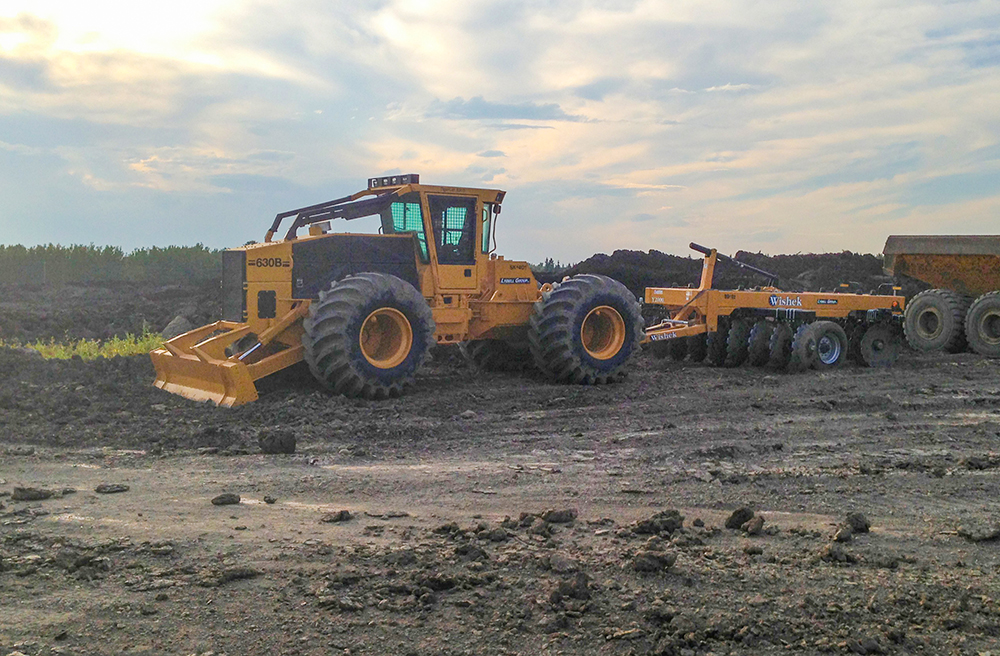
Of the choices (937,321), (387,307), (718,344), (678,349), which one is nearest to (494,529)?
(387,307)

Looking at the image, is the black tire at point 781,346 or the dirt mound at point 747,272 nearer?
the black tire at point 781,346

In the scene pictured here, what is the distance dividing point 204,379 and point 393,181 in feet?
11.2

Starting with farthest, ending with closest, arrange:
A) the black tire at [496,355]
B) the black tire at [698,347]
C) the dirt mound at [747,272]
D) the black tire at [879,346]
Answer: the dirt mound at [747,272]
the black tire at [879,346]
the black tire at [698,347]
the black tire at [496,355]

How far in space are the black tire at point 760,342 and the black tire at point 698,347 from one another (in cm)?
84

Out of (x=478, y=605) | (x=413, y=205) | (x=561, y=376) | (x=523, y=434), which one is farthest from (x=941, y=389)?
(x=478, y=605)

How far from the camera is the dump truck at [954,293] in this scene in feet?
53.9

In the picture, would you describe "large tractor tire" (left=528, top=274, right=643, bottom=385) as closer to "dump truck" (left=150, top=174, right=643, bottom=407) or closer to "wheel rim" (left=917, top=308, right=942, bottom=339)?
"dump truck" (left=150, top=174, right=643, bottom=407)

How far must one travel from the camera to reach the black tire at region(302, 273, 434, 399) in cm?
1000

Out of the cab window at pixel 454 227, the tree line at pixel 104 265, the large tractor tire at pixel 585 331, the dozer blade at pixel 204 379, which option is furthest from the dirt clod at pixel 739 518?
the tree line at pixel 104 265

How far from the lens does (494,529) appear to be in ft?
16.6

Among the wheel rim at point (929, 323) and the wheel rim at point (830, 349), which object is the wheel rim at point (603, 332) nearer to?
the wheel rim at point (830, 349)

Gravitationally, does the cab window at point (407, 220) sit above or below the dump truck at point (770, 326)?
above

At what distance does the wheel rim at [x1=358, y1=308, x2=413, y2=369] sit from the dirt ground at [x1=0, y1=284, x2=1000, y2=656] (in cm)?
83

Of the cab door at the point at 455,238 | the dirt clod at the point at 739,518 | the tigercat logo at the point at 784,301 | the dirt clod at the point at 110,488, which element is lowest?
the dirt clod at the point at 110,488
